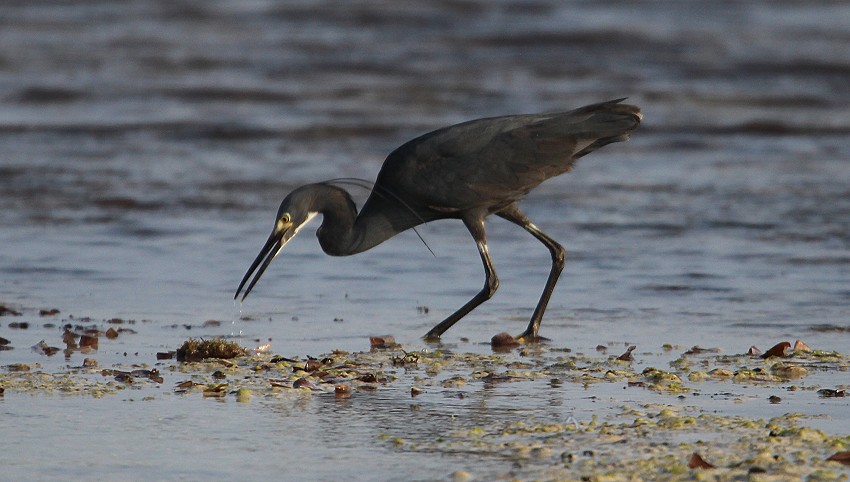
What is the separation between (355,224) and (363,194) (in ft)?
13.1

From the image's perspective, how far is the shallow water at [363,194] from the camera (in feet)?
19.8

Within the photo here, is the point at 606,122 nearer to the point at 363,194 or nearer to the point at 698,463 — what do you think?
the point at 698,463

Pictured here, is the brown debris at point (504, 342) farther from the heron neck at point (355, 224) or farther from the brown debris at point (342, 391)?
the brown debris at point (342, 391)

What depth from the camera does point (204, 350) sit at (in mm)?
5957

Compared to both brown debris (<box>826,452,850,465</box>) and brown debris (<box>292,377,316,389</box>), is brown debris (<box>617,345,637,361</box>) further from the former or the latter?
brown debris (<box>826,452,850,465</box>)

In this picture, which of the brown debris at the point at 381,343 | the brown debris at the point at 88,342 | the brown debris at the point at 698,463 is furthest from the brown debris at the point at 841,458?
the brown debris at the point at 88,342

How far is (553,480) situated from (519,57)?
15380mm

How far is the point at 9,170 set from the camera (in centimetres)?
1191

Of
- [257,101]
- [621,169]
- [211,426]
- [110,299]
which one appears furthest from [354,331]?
[257,101]

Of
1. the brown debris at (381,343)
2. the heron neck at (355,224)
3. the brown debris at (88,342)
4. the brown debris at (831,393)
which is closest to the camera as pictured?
the brown debris at (831,393)

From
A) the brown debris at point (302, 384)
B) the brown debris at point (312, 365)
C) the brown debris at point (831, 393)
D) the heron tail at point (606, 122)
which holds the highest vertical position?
the heron tail at point (606, 122)

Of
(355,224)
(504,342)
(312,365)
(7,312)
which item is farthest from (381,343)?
(7,312)

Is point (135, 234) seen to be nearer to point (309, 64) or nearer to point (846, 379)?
point (846, 379)

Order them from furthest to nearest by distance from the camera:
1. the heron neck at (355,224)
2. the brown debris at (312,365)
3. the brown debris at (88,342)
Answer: the heron neck at (355,224), the brown debris at (88,342), the brown debris at (312,365)
